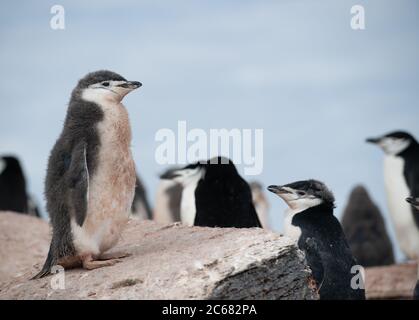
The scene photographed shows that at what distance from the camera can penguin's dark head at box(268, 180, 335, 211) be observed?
592cm

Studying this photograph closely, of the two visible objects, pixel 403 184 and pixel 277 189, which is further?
pixel 403 184

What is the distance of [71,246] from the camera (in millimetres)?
4750

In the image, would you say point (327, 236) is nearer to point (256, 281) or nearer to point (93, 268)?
point (256, 281)

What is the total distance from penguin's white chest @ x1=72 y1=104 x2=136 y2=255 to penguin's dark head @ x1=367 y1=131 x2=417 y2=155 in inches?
264

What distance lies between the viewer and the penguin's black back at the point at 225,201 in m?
7.59

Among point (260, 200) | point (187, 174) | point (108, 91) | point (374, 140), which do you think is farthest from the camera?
point (260, 200)

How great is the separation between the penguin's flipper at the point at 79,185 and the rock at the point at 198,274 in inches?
14.4

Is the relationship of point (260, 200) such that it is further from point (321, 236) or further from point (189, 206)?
point (321, 236)

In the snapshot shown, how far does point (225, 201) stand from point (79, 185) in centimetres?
334

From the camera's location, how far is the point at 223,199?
789cm

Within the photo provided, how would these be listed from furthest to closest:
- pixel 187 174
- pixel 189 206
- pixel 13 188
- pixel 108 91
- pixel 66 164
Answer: pixel 13 188
pixel 187 174
pixel 189 206
pixel 108 91
pixel 66 164

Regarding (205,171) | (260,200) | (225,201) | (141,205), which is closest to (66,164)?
(225,201)

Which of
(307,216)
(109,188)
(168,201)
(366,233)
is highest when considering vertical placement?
(109,188)
